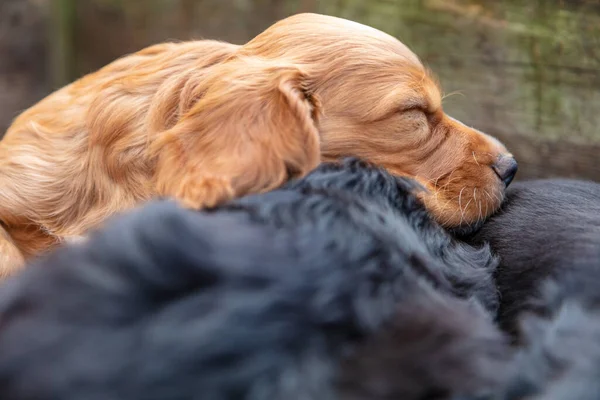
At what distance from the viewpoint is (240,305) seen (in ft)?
4.33

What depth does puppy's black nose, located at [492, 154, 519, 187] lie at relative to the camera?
→ 252cm

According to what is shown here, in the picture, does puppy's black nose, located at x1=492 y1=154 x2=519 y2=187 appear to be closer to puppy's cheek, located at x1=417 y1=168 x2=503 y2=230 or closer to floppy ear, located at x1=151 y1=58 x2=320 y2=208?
puppy's cheek, located at x1=417 y1=168 x2=503 y2=230

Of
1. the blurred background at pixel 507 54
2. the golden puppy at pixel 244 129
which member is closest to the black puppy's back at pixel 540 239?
the golden puppy at pixel 244 129

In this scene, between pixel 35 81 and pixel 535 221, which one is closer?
pixel 535 221

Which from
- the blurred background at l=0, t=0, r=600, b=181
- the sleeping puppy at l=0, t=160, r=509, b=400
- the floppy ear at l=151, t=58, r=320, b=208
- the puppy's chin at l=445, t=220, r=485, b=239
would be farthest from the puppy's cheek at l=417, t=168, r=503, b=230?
the blurred background at l=0, t=0, r=600, b=181

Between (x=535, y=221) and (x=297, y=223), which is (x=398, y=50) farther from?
(x=297, y=223)

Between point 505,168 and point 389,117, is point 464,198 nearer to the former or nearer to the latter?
point 505,168

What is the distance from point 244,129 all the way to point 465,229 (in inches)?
31.2

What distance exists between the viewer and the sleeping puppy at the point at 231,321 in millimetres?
1234

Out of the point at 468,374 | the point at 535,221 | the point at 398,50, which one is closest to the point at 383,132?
the point at 398,50

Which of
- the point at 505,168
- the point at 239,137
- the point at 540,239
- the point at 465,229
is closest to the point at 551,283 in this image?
the point at 540,239

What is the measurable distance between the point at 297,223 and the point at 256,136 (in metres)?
0.57

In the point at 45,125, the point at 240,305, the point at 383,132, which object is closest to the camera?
the point at 240,305

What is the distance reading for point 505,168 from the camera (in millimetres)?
2535
